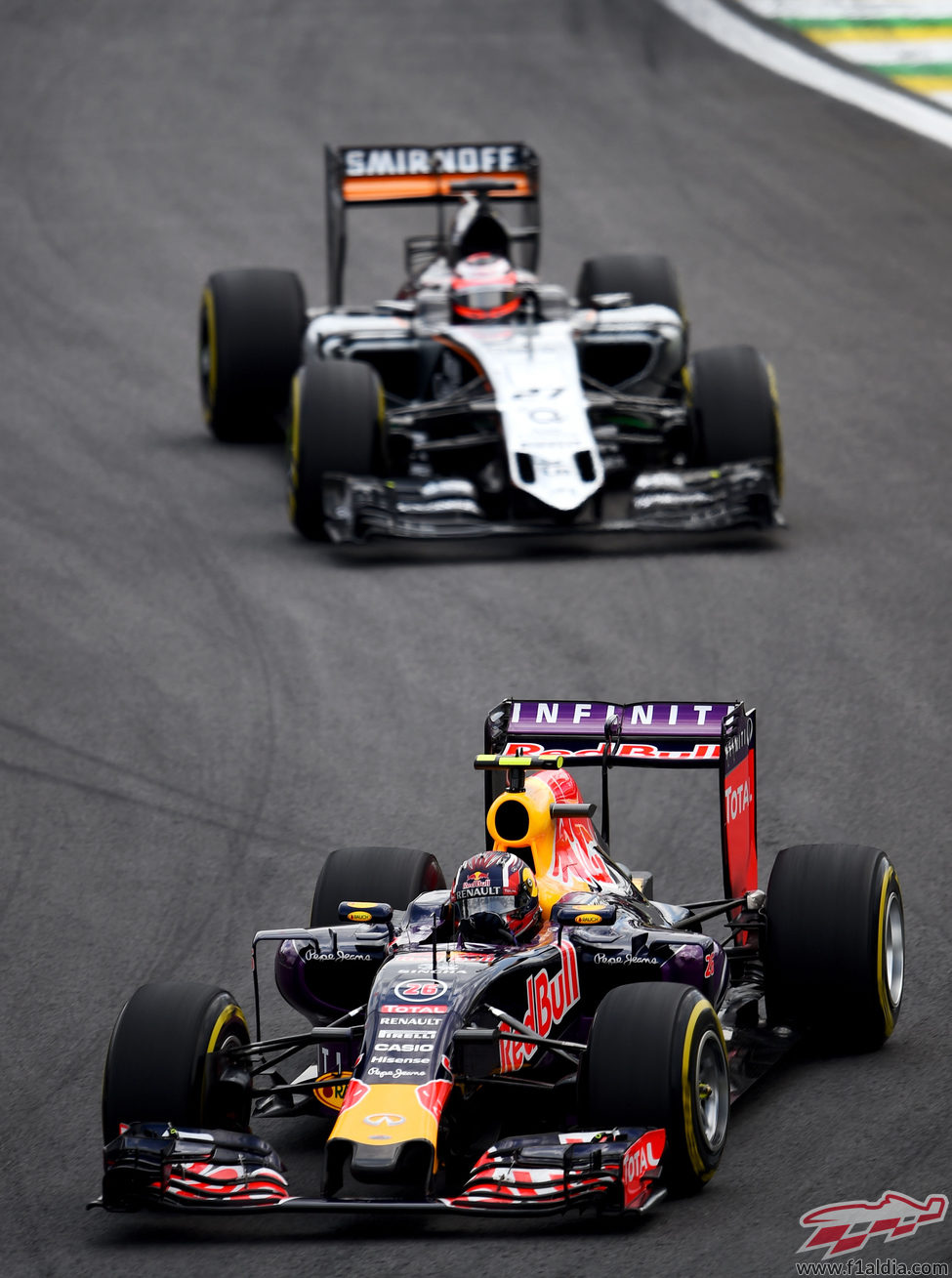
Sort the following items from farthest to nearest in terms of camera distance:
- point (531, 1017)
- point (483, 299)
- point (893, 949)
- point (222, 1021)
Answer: point (483, 299), point (893, 949), point (531, 1017), point (222, 1021)

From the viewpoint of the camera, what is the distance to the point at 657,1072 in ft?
26.3

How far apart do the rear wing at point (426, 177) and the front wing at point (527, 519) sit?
137 inches

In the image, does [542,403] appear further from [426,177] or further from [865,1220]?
[865,1220]

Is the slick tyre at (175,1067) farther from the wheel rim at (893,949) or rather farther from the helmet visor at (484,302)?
the helmet visor at (484,302)

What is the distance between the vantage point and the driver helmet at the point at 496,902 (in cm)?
888

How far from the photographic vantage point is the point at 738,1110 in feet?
29.9

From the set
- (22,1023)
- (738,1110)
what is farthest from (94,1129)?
(738,1110)

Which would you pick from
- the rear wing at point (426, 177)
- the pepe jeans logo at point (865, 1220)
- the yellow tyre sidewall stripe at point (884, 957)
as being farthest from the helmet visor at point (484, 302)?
the pepe jeans logo at point (865, 1220)

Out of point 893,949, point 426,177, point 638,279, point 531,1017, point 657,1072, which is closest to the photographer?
point 657,1072

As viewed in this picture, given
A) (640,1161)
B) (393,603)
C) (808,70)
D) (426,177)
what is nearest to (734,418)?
(393,603)

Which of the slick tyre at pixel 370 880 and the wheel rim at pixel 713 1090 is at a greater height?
the slick tyre at pixel 370 880

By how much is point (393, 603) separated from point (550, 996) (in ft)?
24.6

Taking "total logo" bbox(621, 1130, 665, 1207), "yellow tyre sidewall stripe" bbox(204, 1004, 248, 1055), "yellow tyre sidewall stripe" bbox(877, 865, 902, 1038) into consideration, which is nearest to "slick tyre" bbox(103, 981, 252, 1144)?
"yellow tyre sidewall stripe" bbox(204, 1004, 248, 1055)

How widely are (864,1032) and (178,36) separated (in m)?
25.6
